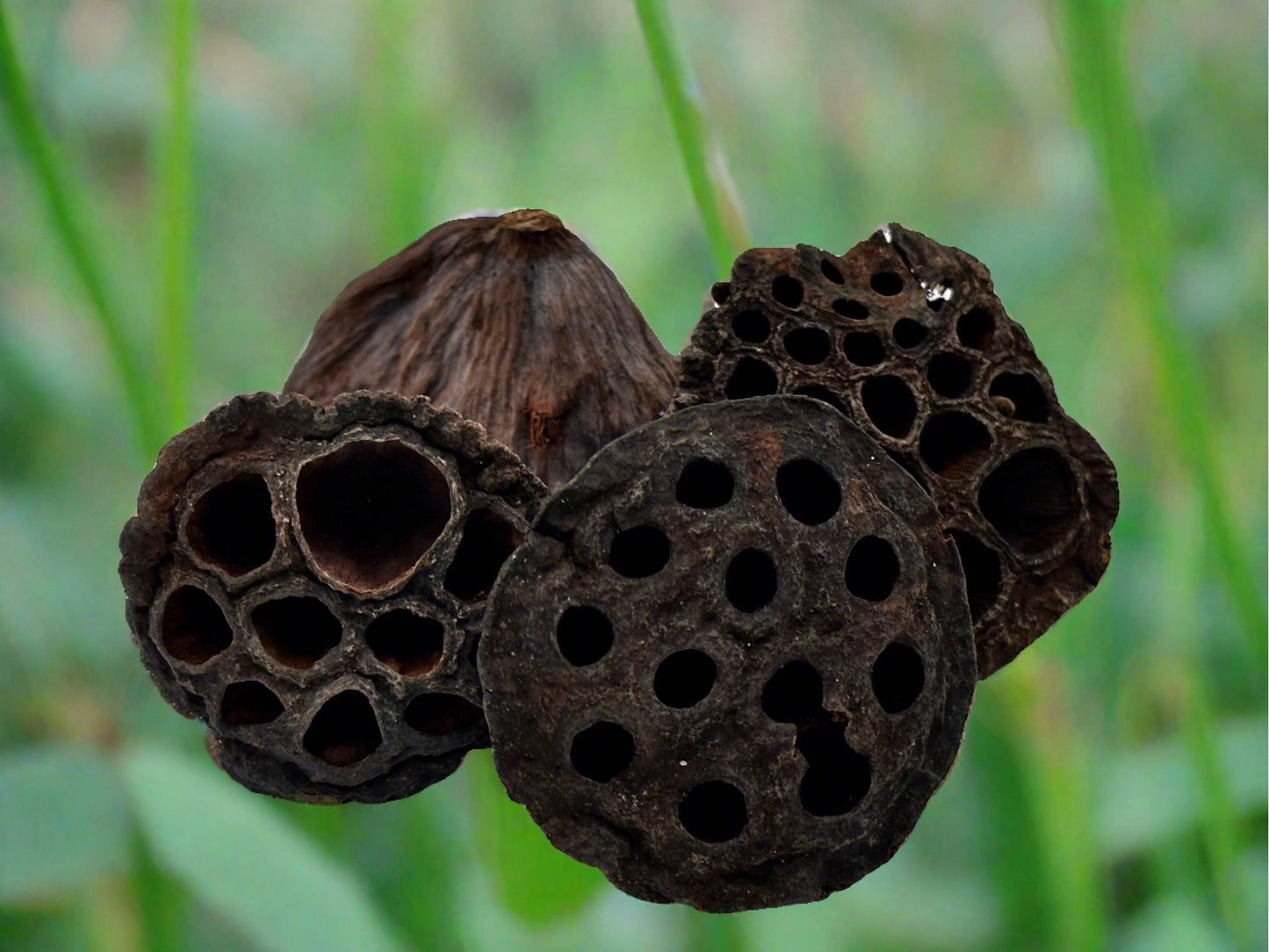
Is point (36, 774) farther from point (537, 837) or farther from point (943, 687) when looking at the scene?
point (943, 687)

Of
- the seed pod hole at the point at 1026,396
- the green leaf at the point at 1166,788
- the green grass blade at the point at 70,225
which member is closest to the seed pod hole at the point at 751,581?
the seed pod hole at the point at 1026,396

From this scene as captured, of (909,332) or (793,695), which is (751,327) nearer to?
(909,332)

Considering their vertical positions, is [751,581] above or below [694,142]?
below

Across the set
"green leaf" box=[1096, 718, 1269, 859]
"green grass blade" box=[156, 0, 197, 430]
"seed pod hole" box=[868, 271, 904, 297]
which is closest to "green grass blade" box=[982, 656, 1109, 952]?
"green leaf" box=[1096, 718, 1269, 859]

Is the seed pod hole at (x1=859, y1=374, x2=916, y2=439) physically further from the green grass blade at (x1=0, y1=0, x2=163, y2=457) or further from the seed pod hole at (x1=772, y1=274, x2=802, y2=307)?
the green grass blade at (x1=0, y1=0, x2=163, y2=457)

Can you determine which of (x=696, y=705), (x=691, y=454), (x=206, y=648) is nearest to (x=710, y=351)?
(x=691, y=454)

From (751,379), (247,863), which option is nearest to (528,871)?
(247,863)

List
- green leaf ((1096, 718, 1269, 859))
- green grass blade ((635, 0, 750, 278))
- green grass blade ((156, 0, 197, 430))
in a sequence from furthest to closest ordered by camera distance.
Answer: green leaf ((1096, 718, 1269, 859)), green grass blade ((156, 0, 197, 430)), green grass blade ((635, 0, 750, 278))
